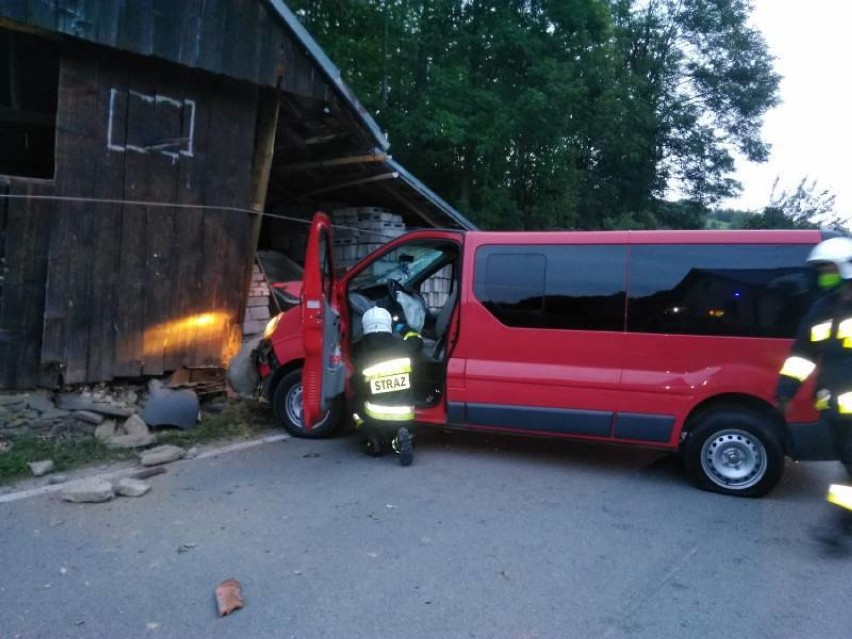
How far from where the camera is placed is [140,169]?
6.66m

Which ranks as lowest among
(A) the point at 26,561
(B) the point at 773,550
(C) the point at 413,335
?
(A) the point at 26,561

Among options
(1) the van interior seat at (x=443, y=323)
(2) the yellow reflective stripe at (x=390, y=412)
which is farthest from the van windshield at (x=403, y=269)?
(2) the yellow reflective stripe at (x=390, y=412)

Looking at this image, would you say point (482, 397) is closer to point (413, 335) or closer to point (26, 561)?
point (413, 335)

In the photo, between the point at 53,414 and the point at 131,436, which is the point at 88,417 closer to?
the point at 53,414

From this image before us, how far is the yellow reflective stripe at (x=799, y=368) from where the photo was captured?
425cm

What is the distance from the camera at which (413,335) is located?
6.00m

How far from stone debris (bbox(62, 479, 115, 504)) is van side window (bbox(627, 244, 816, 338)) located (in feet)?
13.5

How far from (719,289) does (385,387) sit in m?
2.79

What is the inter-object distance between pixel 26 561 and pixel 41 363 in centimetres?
286

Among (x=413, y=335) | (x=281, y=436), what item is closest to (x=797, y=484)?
(x=413, y=335)

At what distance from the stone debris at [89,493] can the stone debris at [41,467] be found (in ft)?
1.85

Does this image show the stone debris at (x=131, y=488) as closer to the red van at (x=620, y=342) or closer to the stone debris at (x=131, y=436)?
the stone debris at (x=131, y=436)

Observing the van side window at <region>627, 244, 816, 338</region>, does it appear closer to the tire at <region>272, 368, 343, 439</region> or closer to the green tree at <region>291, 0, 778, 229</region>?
the tire at <region>272, 368, 343, 439</region>

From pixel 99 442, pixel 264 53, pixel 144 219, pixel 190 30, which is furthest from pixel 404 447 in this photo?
pixel 190 30
